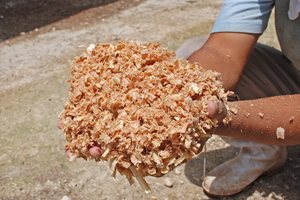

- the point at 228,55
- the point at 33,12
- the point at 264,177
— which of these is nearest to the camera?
the point at 228,55

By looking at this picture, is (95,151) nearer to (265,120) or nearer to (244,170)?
(265,120)

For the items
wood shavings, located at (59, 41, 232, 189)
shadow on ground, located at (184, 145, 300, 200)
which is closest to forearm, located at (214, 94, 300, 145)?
wood shavings, located at (59, 41, 232, 189)

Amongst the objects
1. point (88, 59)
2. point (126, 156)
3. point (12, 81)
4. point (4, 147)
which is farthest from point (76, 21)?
point (126, 156)

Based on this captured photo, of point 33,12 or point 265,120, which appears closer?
point 265,120

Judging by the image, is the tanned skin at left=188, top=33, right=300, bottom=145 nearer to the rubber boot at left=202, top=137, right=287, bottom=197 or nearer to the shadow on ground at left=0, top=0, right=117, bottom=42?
the rubber boot at left=202, top=137, right=287, bottom=197

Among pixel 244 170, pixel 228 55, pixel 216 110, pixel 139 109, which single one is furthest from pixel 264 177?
pixel 139 109

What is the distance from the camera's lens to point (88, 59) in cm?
158

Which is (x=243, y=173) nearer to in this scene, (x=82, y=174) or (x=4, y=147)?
(x=82, y=174)

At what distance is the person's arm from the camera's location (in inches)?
73.1

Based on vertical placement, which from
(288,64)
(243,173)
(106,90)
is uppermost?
(106,90)

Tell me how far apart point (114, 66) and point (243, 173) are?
139 cm

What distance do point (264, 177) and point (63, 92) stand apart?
252cm

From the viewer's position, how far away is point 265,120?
57.8 inches

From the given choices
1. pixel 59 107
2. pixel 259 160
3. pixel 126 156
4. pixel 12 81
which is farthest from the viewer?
pixel 12 81
